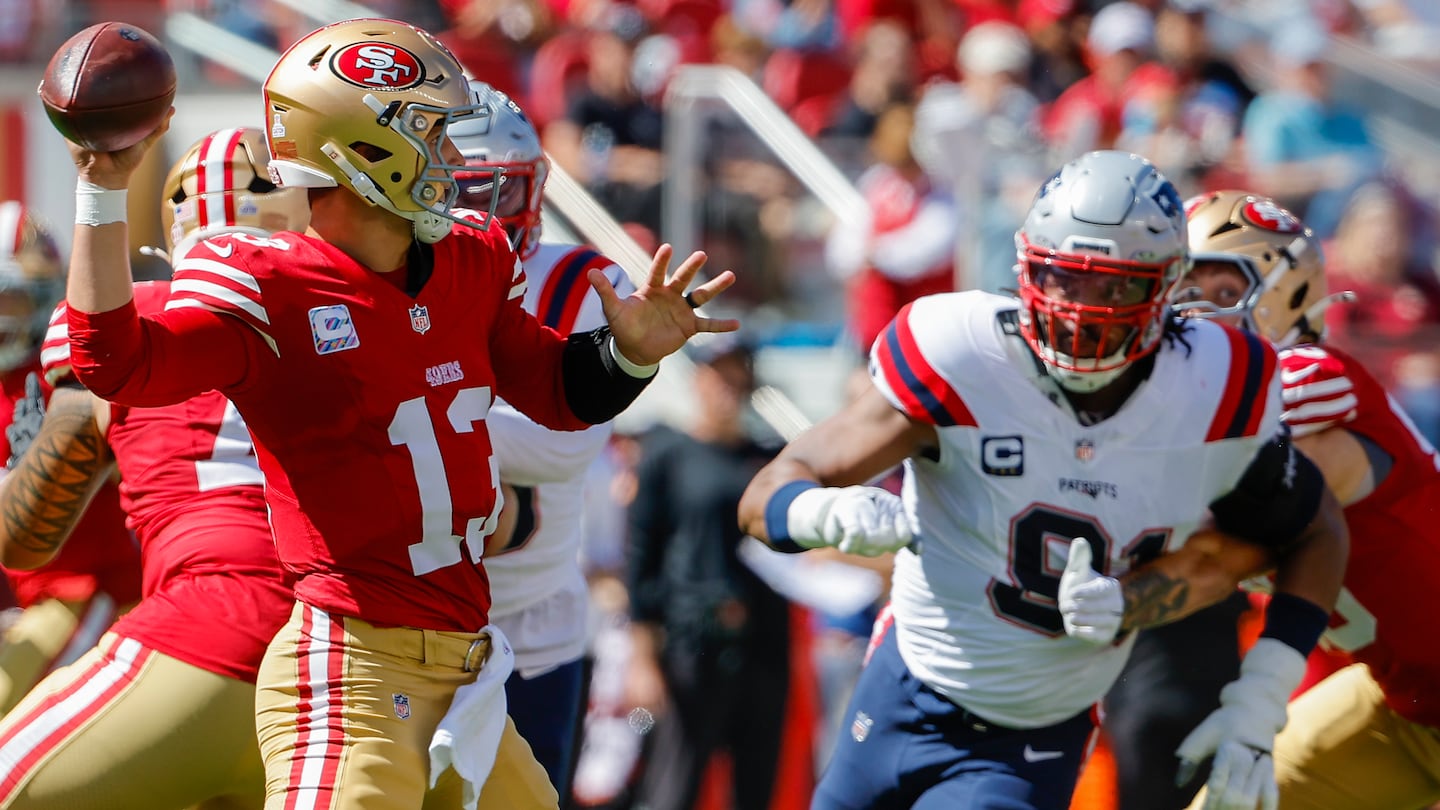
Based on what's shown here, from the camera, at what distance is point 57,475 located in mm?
3717

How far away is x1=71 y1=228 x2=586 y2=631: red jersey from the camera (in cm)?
289

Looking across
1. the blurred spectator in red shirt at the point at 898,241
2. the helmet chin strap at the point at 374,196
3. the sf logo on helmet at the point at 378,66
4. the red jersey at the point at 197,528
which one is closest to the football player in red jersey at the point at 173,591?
the red jersey at the point at 197,528

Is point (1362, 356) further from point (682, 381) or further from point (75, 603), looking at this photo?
point (75, 603)

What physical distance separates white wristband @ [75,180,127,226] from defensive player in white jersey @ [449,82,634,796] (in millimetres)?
1334

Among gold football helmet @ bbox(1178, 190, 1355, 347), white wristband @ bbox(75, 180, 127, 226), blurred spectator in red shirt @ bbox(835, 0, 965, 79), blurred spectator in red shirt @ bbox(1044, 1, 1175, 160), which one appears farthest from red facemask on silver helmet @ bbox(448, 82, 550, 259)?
blurred spectator in red shirt @ bbox(835, 0, 965, 79)

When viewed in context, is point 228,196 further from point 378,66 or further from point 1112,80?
point 1112,80

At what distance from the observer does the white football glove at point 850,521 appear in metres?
3.15

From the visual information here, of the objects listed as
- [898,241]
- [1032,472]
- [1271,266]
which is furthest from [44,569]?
[898,241]

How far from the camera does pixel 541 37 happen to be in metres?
9.48

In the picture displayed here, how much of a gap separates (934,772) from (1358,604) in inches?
48.2

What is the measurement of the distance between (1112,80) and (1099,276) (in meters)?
5.54

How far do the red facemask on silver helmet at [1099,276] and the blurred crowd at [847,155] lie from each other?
2955 mm

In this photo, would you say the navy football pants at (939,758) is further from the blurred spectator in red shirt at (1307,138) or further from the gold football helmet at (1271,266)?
the blurred spectator in red shirt at (1307,138)

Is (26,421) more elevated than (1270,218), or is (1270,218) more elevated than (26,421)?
(1270,218)
